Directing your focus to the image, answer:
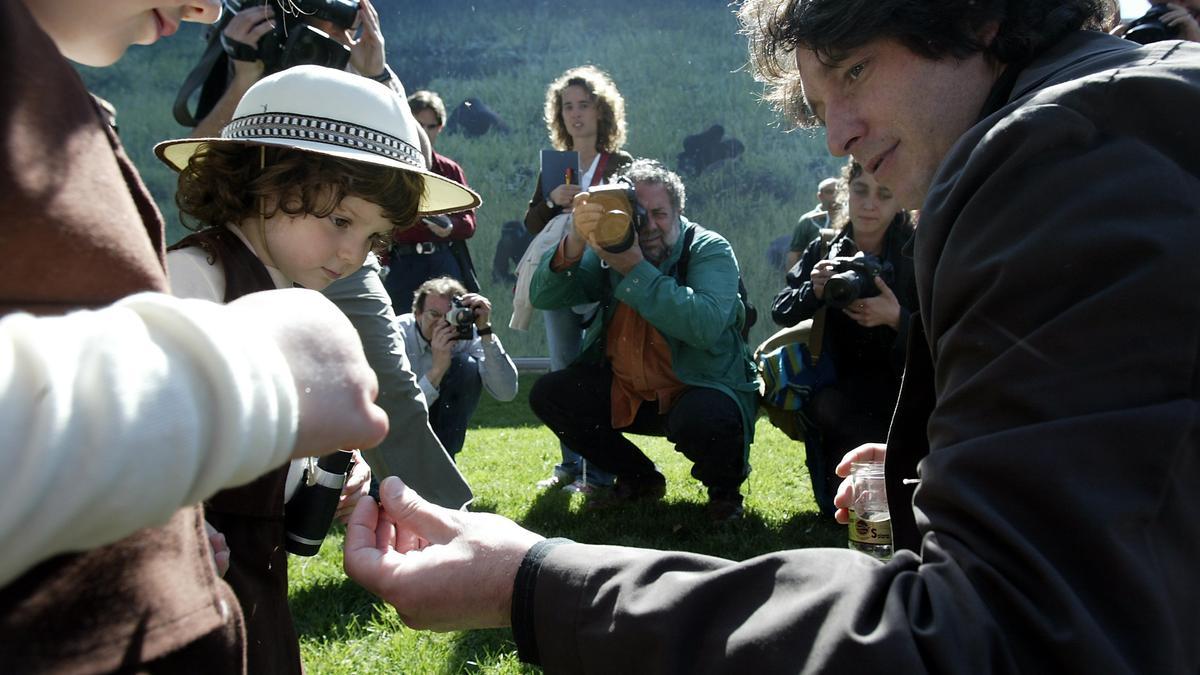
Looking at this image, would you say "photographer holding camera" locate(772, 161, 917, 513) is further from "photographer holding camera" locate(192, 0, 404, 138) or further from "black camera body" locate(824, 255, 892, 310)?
"photographer holding camera" locate(192, 0, 404, 138)

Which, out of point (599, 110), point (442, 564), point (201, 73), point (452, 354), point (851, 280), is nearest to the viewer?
point (442, 564)

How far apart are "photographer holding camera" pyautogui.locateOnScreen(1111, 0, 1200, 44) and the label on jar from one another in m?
1.88

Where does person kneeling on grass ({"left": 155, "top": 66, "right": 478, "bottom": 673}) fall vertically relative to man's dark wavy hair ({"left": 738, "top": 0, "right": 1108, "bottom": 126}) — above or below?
below

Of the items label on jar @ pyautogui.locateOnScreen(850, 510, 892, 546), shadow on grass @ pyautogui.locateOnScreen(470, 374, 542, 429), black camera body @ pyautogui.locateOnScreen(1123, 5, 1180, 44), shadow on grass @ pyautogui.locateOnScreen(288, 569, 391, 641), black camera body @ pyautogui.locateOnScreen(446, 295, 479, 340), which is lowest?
shadow on grass @ pyautogui.locateOnScreen(470, 374, 542, 429)

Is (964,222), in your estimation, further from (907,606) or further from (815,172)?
(815,172)

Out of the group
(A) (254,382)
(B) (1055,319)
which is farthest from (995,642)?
(A) (254,382)

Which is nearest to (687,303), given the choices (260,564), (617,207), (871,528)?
(617,207)

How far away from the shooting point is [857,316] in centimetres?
432

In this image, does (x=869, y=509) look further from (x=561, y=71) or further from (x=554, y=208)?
(x=561, y=71)

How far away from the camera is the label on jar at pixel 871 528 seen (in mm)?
2037

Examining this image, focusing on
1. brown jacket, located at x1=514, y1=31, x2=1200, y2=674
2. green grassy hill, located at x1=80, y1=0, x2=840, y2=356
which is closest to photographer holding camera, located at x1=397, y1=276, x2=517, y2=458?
brown jacket, located at x1=514, y1=31, x2=1200, y2=674

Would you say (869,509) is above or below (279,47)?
below

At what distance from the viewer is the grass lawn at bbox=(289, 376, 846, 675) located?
311 cm

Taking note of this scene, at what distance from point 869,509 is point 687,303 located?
2600 millimetres
